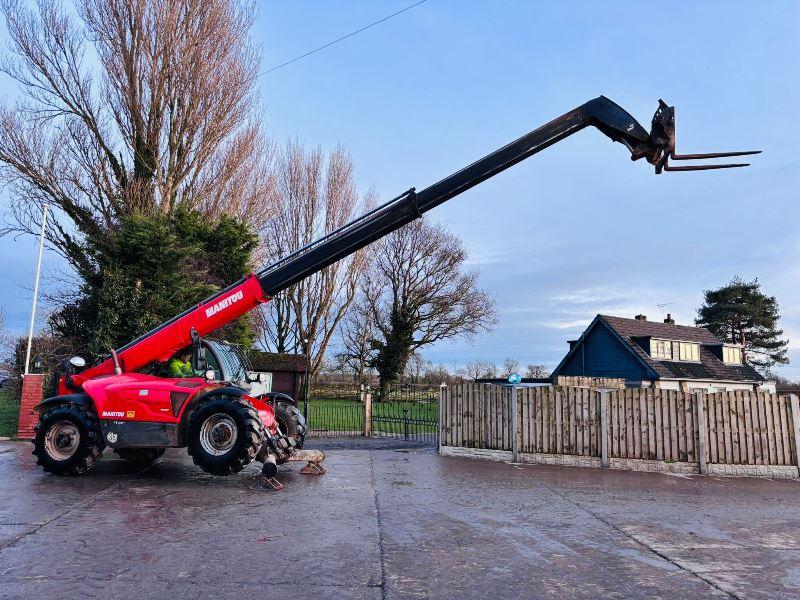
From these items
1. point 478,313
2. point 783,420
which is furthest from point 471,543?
point 478,313

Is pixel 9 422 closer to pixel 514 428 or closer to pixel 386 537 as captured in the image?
pixel 514 428

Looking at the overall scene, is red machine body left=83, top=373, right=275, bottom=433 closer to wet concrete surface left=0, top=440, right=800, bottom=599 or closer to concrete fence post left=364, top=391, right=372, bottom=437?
wet concrete surface left=0, top=440, right=800, bottom=599

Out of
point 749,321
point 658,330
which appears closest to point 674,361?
point 658,330

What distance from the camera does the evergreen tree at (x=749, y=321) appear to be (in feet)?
175

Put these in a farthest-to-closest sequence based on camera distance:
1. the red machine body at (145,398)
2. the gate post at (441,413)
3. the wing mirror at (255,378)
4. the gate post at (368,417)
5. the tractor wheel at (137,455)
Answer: the gate post at (368,417) < the gate post at (441,413) < the wing mirror at (255,378) < the tractor wheel at (137,455) < the red machine body at (145,398)

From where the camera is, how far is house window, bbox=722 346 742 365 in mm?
39562

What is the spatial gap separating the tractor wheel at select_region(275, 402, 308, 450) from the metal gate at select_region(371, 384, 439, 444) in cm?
454

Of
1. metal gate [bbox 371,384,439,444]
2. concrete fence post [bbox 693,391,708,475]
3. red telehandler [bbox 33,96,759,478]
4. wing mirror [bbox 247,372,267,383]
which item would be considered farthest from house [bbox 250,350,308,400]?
concrete fence post [bbox 693,391,708,475]

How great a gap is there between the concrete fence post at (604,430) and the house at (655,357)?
2241 cm

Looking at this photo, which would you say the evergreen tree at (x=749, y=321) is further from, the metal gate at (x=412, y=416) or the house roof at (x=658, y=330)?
the metal gate at (x=412, y=416)

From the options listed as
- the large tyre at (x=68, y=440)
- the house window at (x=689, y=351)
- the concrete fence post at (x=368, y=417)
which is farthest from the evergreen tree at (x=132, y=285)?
the house window at (x=689, y=351)

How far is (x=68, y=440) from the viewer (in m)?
9.26

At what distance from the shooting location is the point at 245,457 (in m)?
8.46

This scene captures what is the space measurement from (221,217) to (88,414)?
14.6 metres
